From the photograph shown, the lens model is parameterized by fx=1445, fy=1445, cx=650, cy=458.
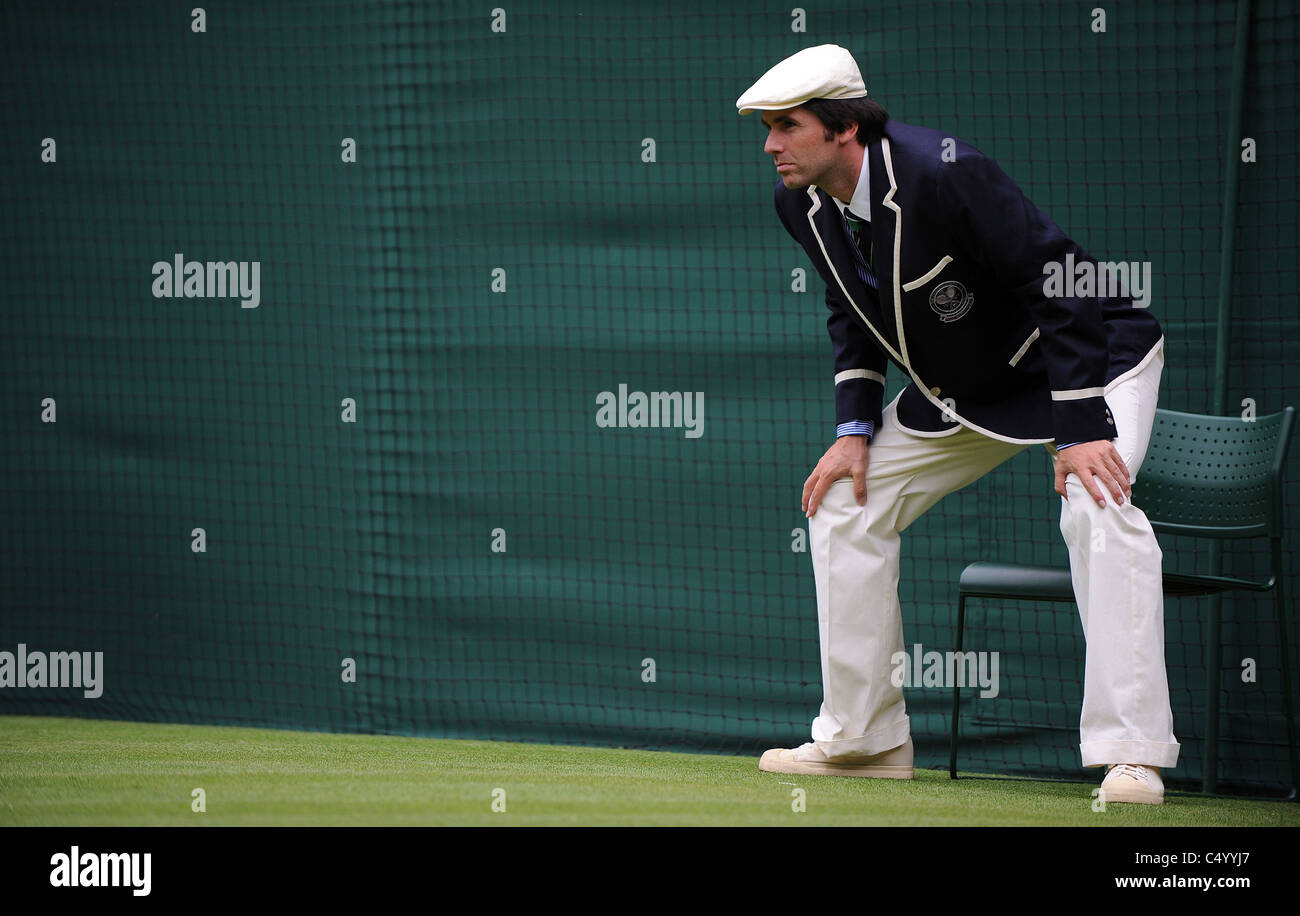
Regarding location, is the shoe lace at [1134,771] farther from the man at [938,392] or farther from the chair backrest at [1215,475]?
the chair backrest at [1215,475]

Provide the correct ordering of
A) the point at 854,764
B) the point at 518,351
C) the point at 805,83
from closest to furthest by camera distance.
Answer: the point at 805,83
the point at 854,764
the point at 518,351

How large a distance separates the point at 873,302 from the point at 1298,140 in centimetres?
149

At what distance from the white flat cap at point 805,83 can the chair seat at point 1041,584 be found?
1.14 m

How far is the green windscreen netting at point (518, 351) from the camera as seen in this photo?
3.91 m

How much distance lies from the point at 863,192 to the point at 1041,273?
414 millimetres

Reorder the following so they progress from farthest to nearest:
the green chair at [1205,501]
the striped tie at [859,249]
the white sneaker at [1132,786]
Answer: the green chair at [1205,501]
the striped tie at [859,249]
the white sneaker at [1132,786]

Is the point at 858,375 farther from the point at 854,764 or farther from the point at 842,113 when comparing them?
the point at 854,764

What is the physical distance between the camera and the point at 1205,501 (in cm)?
349

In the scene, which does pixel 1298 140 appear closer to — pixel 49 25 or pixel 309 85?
pixel 309 85

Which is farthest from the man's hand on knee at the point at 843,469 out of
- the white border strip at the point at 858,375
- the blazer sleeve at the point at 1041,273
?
the blazer sleeve at the point at 1041,273

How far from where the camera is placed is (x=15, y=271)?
489cm

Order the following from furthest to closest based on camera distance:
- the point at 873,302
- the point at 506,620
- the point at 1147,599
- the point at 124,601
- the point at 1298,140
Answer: the point at 124,601
the point at 506,620
the point at 1298,140
the point at 873,302
the point at 1147,599

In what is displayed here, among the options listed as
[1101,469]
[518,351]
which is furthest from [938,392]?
[518,351]

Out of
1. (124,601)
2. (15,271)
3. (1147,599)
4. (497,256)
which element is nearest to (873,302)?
(1147,599)
